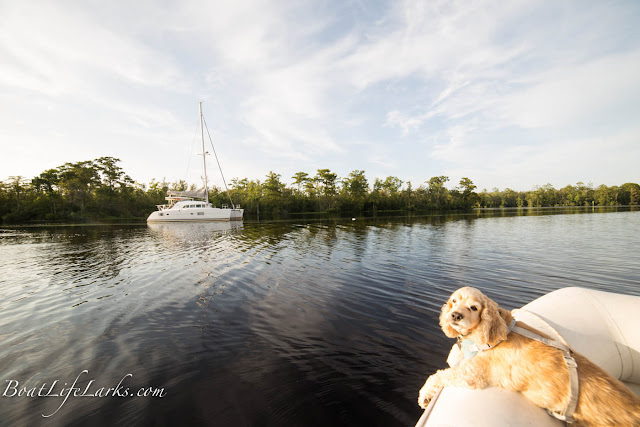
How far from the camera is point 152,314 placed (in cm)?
507

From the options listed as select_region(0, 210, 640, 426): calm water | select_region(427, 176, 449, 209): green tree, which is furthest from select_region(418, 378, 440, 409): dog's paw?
select_region(427, 176, 449, 209): green tree

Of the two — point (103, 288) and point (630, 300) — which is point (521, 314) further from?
point (103, 288)

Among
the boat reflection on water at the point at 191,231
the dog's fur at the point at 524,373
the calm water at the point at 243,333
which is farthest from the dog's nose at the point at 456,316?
the boat reflection on water at the point at 191,231

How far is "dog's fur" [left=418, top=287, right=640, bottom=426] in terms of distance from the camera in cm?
136

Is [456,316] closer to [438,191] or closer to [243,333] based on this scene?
[243,333]

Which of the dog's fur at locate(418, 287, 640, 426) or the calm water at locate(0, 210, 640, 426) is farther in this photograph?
the calm water at locate(0, 210, 640, 426)

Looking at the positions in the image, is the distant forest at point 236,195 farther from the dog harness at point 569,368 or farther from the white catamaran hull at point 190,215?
the dog harness at point 569,368

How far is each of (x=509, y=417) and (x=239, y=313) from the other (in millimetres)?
4695

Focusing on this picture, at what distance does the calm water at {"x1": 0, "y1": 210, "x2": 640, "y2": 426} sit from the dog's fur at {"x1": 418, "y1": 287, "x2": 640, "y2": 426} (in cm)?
131

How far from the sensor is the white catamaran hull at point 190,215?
1273 inches

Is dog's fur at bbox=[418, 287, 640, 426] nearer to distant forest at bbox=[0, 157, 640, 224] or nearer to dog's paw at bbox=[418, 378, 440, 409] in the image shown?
dog's paw at bbox=[418, 378, 440, 409]

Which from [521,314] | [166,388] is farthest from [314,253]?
[521,314]

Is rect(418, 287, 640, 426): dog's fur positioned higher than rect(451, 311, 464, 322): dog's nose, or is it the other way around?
rect(451, 311, 464, 322): dog's nose

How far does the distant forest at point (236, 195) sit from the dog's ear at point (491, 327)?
4226cm
